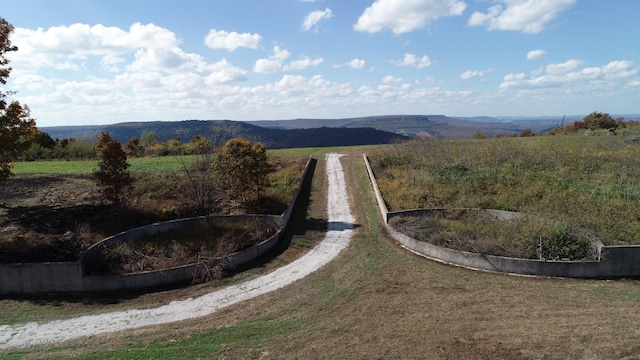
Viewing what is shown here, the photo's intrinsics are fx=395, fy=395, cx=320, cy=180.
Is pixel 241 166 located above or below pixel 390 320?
above

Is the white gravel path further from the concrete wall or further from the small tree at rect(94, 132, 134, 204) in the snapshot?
the small tree at rect(94, 132, 134, 204)

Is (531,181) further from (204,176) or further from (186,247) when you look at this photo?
(186,247)

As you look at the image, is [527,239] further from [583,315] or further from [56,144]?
[56,144]

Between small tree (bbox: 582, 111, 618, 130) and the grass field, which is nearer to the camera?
the grass field

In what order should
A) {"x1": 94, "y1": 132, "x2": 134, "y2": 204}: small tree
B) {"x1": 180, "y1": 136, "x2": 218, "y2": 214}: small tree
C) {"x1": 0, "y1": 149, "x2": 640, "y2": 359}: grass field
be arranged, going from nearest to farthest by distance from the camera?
{"x1": 0, "y1": 149, "x2": 640, "y2": 359}: grass field → {"x1": 94, "y1": 132, "x2": 134, "y2": 204}: small tree → {"x1": 180, "y1": 136, "x2": 218, "y2": 214}: small tree

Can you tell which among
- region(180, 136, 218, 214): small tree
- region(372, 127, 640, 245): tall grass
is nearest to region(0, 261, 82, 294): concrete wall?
region(180, 136, 218, 214): small tree

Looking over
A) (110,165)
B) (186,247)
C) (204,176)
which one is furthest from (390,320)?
(110,165)

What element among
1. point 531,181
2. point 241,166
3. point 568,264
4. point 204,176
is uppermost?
point 241,166
